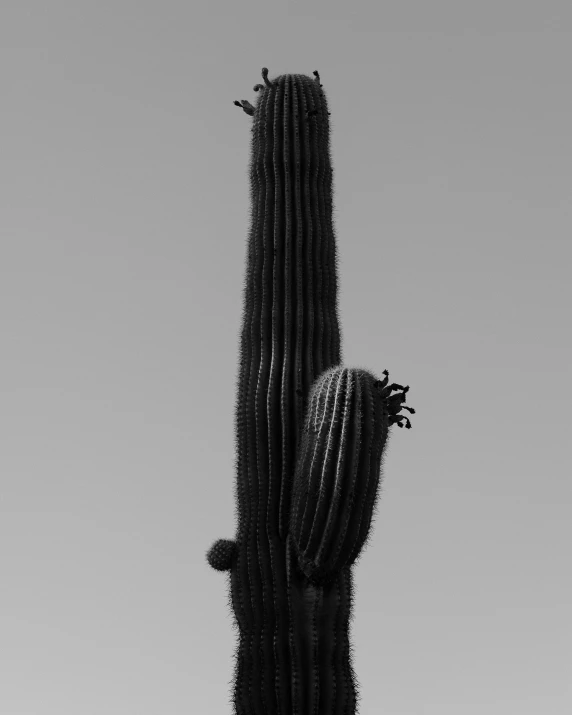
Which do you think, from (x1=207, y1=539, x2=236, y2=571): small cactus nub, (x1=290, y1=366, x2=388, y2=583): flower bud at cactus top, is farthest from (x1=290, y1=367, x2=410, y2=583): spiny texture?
(x1=207, y1=539, x2=236, y2=571): small cactus nub

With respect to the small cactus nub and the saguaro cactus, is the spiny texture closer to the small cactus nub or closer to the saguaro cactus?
the saguaro cactus

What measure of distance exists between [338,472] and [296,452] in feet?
4.06

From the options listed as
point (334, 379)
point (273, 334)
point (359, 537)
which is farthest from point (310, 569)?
point (273, 334)

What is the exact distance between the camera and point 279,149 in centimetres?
1247

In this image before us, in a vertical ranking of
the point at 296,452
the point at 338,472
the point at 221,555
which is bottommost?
the point at 221,555

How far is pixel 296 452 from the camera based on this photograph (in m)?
10.6

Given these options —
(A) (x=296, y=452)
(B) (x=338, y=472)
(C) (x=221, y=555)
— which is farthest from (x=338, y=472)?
A: (C) (x=221, y=555)

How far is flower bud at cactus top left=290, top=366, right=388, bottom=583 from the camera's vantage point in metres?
9.40

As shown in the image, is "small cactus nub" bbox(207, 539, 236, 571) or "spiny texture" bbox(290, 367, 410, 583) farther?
"small cactus nub" bbox(207, 539, 236, 571)

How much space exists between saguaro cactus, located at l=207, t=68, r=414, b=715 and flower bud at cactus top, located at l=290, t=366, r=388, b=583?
1 centimetres

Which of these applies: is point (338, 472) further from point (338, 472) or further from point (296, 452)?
point (296, 452)

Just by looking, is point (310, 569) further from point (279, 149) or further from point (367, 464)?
point (279, 149)

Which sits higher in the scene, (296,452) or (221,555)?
(296,452)

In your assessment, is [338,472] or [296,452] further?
[296,452]
